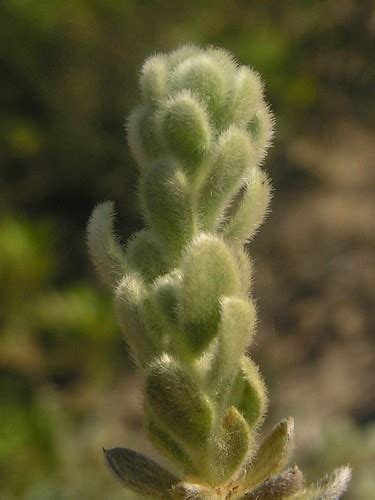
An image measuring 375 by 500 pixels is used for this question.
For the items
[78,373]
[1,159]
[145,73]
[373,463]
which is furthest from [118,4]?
[145,73]

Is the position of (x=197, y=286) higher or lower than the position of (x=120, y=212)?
lower

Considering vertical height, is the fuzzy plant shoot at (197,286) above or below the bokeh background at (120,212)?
below

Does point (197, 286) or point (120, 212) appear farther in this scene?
point (120, 212)

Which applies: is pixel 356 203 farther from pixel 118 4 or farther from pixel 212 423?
pixel 212 423

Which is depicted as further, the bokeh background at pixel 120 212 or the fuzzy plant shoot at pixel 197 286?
the bokeh background at pixel 120 212
